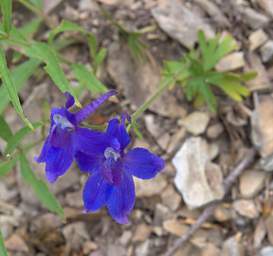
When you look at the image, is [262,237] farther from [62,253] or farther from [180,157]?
[62,253]

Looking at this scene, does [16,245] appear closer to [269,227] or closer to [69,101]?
[269,227]

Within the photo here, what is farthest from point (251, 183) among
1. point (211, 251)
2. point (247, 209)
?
point (211, 251)

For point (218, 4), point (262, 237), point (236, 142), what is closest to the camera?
point (262, 237)

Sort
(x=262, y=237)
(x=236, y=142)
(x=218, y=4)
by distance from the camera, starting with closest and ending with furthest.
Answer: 1. (x=262, y=237)
2. (x=236, y=142)
3. (x=218, y=4)

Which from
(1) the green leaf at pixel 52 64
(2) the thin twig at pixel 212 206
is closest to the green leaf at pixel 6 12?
(1) the green leaf at pixel 52 64

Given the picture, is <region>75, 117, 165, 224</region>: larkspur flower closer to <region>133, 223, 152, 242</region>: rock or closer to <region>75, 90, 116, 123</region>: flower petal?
<region>75, 90, 116, 123</region>: flower petal

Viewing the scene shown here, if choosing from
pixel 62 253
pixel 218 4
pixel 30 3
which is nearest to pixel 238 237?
pixel 62 253
